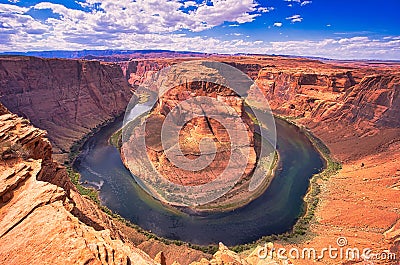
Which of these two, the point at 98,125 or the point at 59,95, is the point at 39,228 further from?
the point at 59,95

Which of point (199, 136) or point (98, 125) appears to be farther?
point (98, 125)

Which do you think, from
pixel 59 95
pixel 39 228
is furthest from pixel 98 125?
pixel 39 228

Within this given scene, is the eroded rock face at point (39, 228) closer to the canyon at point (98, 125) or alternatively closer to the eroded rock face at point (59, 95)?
the canyon at point (98, 125)

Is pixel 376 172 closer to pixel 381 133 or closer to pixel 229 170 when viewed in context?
pixel 381 133

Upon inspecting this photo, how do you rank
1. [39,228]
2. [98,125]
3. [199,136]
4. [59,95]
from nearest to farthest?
[39,228] < [199,136] < [59,95] < [98,125]

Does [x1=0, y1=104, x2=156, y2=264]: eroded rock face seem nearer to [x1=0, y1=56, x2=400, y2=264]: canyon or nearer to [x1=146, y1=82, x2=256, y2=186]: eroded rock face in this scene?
[x1=0, y1=56, x2=400, y2=264]: canyon

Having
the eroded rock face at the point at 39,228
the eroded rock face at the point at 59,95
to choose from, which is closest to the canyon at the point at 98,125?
the eroded rock face at the point at 39,228

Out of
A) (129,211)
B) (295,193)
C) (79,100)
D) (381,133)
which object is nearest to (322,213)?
(295,193)
